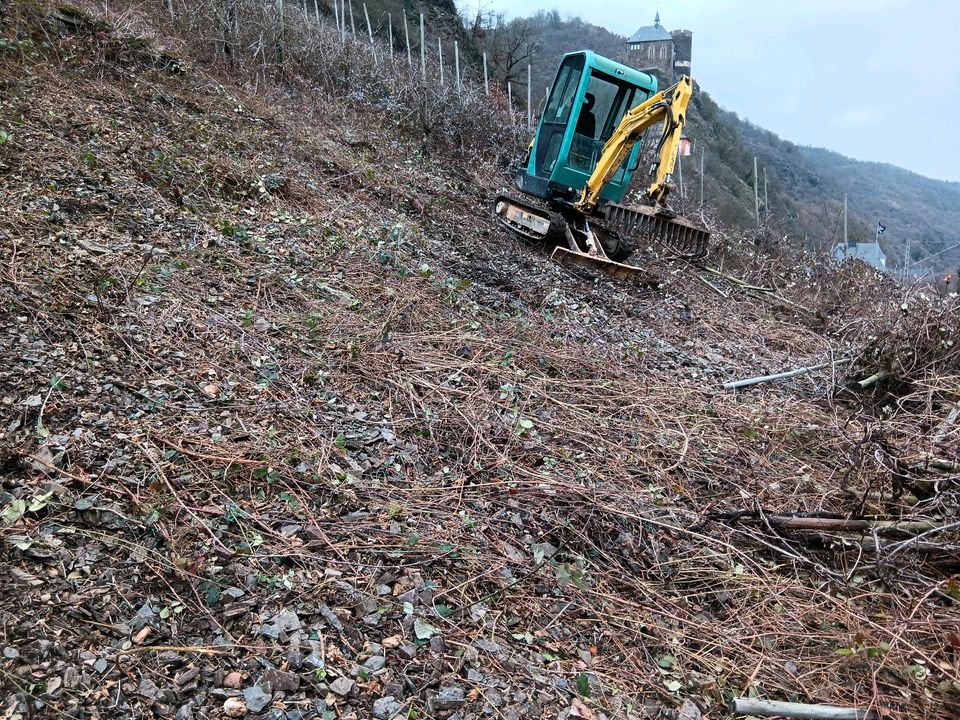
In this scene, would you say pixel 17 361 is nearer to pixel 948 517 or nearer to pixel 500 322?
pixel 500 322

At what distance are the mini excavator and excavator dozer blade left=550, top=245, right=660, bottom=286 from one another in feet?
0.04

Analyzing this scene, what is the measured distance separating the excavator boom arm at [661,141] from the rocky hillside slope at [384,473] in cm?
203

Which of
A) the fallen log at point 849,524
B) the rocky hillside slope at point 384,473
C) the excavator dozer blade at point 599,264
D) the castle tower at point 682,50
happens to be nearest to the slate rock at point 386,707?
the rocky hillside slope at point 384,473

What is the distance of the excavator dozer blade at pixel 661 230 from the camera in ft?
31.1

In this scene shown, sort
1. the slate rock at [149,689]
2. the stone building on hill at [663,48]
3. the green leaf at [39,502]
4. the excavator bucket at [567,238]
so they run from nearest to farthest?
the slate rock at [149,689]
the green leaf at [39,502]
the excavator bucket at [567,238]
the stone building on hill at [663,48]

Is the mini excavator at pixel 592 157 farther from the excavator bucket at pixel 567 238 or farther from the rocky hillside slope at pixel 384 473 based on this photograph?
the rocky hillside slope at pixel 384 473

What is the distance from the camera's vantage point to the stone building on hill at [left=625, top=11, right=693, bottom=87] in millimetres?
46969

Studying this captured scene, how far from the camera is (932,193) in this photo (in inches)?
2259

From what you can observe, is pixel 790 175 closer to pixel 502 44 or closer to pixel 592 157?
pixel 502 44

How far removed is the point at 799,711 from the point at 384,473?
2054mm

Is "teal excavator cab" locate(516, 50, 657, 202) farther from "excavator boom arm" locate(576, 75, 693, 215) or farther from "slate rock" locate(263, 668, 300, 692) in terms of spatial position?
"slate rock" locate(263, 668, 300, 692)

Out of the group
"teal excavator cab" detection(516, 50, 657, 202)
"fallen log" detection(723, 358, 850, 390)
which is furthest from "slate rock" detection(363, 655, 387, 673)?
"teal excavator cab" detection(516, 50, 657, 202)

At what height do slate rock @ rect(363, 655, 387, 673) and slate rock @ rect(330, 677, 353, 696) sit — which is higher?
slate rock @ rect(363, 655, 387, 673)

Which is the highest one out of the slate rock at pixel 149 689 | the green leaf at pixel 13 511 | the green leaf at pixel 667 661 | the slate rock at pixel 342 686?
the green leaf at pixel 13 511
